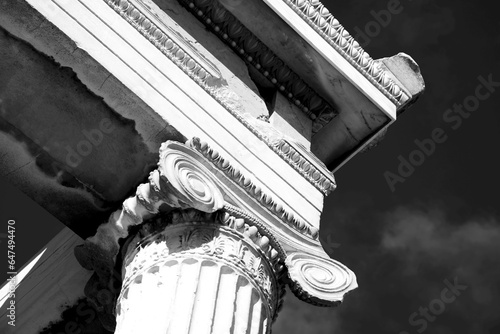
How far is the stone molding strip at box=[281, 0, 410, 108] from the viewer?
52.2 feet

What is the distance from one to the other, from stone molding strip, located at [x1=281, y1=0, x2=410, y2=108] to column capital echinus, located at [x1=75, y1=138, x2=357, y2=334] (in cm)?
265

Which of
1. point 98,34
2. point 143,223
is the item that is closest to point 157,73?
point 98,34

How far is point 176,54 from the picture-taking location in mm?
14539

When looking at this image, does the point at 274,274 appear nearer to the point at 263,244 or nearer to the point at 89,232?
the point at 263,244

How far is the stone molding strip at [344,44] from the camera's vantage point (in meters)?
15.9

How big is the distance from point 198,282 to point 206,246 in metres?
0.54

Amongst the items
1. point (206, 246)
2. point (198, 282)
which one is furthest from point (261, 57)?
point (198, 282)

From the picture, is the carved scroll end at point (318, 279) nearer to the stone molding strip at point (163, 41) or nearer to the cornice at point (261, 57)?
the stone molding strip at point (163, 41)

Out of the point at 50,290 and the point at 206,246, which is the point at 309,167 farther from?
the point at 50,290

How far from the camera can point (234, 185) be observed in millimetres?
13906

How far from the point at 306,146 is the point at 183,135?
7.74 feet

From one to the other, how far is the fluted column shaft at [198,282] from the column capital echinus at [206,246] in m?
0.01

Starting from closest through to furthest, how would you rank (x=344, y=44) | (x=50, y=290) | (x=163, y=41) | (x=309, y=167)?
(x=163, y=41)
(x=309, y=167)
(x=50, y=290)
(x=344, y=44)

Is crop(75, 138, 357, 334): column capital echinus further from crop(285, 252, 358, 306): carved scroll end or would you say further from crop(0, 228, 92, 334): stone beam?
crop(0, 228, 92, 334): stone beam
